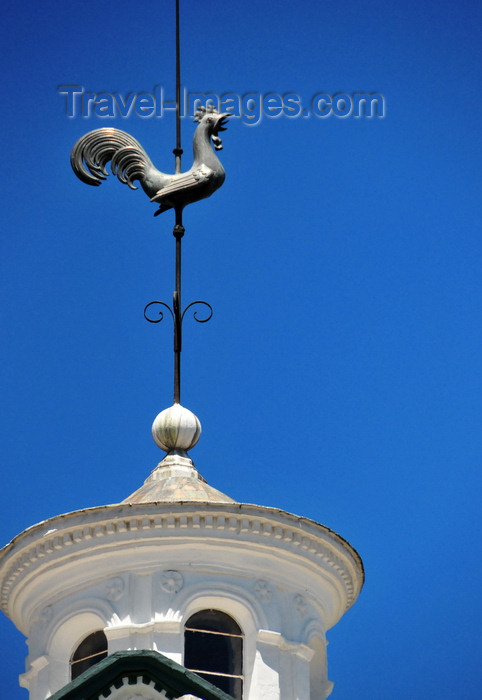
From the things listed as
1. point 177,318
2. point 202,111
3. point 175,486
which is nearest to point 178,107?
point 202,111

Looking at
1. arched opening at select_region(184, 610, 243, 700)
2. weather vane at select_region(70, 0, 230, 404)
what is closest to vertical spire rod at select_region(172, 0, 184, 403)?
weather vane at select_region(70, 0, 230, 404)

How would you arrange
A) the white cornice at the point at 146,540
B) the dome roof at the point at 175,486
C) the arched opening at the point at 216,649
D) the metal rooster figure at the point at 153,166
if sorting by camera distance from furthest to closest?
the metal rooster figure at the point at 153,166 → the dome roof at the point at 175,486 → the white cornice at the point at 146,540 → the arched opening at the point at 216,649

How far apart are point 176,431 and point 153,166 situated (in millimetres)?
4848

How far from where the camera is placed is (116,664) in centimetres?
2417

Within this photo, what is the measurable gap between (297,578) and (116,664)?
180 inches

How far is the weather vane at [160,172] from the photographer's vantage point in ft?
103

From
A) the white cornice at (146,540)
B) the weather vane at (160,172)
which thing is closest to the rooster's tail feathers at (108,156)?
the weather vane at (160,172)

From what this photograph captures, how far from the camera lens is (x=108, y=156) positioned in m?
32.0

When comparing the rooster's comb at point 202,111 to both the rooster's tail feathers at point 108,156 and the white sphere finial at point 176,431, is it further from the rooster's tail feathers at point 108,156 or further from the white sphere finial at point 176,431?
the white sphere finial at point 176,431

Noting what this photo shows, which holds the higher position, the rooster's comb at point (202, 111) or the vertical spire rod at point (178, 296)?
the rooster's comb at point (202, 111)

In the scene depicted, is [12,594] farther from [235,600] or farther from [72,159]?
[72,159]

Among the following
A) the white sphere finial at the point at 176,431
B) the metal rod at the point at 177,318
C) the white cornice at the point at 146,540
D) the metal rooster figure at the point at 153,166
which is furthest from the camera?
the metal rooster figure at the point at 153,166

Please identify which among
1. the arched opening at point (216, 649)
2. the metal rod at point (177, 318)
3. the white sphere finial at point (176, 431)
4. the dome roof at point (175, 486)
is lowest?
the arched opening at point (216, 649)

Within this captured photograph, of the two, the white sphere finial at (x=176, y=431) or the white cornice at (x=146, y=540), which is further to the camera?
the white sphere finial at (x=176, y=431)
